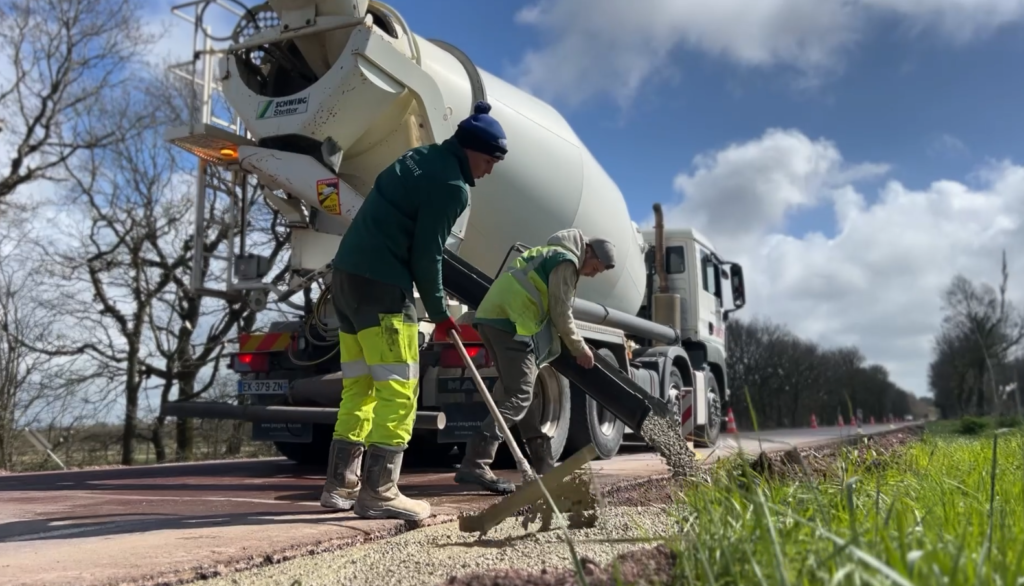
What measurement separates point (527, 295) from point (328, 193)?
1748mm

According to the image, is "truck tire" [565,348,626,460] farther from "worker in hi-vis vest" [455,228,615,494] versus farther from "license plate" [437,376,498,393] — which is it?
"worker in hi-vis vest" [455,228,615,494]

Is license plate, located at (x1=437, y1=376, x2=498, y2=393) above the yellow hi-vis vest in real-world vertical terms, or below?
below

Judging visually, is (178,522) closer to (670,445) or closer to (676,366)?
(670,445)

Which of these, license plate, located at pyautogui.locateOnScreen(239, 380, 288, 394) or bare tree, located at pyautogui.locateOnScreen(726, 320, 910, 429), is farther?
bare tree, located at pyautogui.locateOnScreen(726, 320, 910, 429)

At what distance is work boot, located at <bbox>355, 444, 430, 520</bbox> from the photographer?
11.3ft

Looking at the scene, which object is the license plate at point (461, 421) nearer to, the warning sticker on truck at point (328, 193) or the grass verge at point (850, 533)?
the warning sticker on truck at point (328, 193)

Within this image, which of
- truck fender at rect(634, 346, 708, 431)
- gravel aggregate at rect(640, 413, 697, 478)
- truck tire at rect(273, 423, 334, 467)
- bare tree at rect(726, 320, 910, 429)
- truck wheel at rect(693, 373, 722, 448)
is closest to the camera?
gravel aggregate at rect(640, 413, 697, 478)

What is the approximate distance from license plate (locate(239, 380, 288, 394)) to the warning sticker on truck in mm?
1479

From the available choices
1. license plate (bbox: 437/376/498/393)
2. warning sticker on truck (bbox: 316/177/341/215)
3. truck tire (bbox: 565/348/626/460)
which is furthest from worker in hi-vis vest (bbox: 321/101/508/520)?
truck tire (bbox: 565/348/626/460)

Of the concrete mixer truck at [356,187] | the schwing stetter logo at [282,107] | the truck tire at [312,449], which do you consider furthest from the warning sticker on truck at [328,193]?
the truck tire at [312,449]

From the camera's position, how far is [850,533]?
1.68 meters

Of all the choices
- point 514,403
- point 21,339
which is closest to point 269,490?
point 514,403

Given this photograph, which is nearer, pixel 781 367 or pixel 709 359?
pixel 709 359

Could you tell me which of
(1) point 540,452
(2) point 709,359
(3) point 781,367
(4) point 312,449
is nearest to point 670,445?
(1) point 540,452
